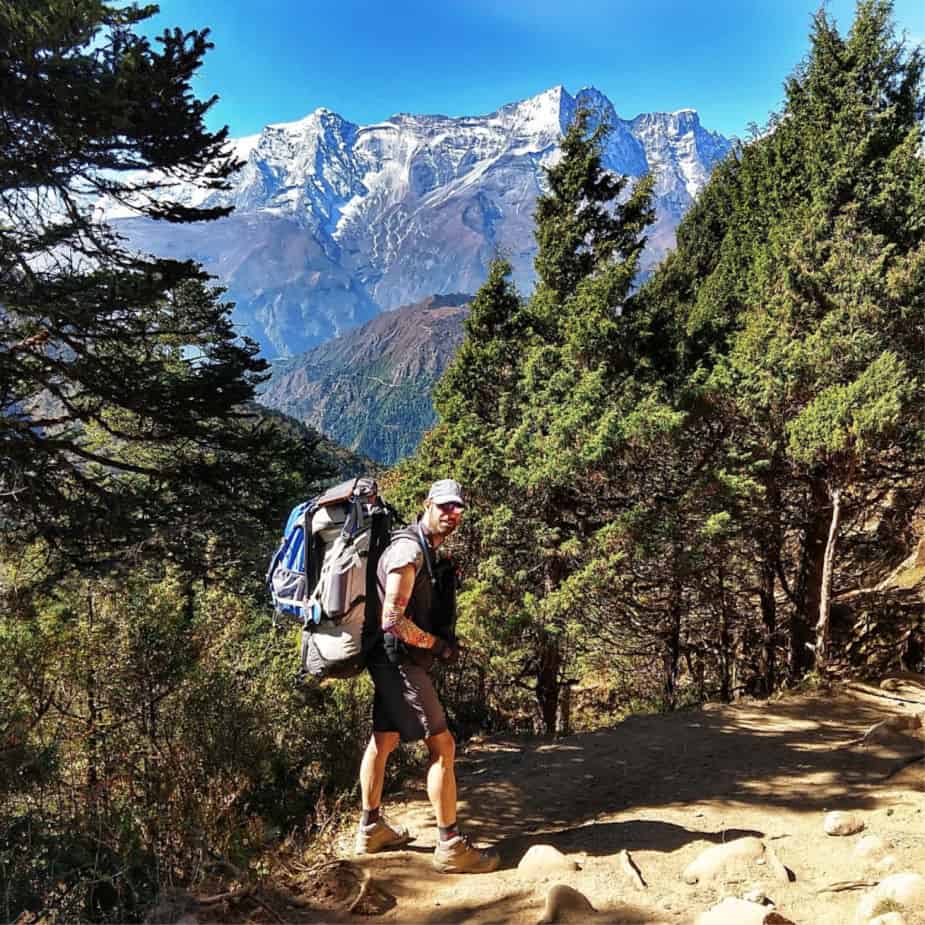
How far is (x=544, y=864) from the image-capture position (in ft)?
11.5

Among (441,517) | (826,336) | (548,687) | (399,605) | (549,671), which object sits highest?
(826,336)

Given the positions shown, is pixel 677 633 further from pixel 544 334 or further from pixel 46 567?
pixel 46 567

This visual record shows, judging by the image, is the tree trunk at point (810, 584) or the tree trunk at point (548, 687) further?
the tree trunk at point (548, 687)

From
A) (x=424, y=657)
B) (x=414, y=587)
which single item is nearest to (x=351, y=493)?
(x=414, y=587)

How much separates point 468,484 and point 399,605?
638 centimetres

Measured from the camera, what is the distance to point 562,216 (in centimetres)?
1252

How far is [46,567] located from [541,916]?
6.89 metres

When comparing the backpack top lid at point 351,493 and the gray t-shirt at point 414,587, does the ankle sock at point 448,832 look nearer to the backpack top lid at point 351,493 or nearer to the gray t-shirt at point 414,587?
the gray t-shirt at point 414,587

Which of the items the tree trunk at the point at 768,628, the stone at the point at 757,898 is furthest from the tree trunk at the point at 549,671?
the stone at the point at 757,898

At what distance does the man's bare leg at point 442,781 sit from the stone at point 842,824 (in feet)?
7.30

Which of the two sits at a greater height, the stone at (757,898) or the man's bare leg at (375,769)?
the man's bare leg at (375,769)

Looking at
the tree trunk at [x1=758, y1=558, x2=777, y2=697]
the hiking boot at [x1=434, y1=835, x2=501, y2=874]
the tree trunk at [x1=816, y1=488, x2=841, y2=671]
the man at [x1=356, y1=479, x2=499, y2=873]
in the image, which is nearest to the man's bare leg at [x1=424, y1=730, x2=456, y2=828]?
the man at [x1=356, y1=479, x2=499, y2=873]

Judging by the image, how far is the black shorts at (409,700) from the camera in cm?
364

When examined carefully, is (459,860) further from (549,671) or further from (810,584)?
(810,584)
